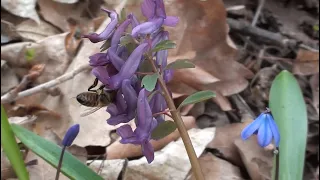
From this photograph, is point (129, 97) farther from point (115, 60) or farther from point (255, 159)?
point (255, 159)

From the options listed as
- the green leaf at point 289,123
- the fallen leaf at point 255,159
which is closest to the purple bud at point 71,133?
the green leaf at point 289,123

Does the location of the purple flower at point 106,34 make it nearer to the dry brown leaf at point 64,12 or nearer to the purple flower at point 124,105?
the purple flower at point 124,105

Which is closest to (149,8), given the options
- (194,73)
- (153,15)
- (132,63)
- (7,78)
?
(153,15)

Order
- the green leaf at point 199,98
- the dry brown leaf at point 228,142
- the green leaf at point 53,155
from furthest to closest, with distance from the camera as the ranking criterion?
the dry brown leaf at point 228,142 < the green leaf at point 53,155 < the green leaf at point 199,98

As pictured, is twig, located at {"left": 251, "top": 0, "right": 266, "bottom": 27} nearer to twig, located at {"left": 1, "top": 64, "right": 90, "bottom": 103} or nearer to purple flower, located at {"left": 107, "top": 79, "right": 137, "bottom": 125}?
twig, located at {"left": 1, "top": 64, "right": 90, "bottom": 103}

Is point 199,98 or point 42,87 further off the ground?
point 199,98
